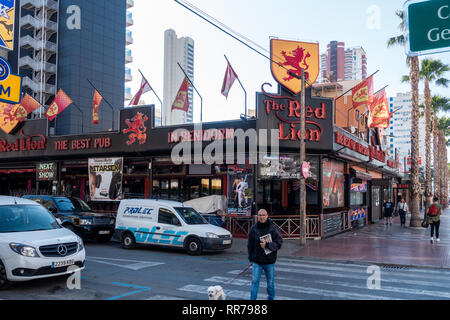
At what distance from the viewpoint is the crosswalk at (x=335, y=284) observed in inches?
317

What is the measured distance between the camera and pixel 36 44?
53125mm

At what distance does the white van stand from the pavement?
1672mm

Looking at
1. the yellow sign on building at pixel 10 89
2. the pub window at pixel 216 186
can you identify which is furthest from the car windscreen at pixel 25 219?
the pub window at pixel 216 186

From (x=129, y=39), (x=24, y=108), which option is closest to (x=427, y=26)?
(x=24, y=108)

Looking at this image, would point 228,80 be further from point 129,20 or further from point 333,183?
point 129,20

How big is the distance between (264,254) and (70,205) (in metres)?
12.3

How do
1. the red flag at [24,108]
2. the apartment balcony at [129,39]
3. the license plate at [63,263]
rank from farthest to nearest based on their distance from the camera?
the apartment balcony at [129,39] → the red flag at [24,108] → the license plate at [63,263]

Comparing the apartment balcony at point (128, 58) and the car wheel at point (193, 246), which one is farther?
the apartment balcony at point (128, 58)

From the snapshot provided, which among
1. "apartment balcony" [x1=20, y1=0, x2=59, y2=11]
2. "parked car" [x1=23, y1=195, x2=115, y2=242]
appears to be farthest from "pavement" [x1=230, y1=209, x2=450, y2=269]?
"apartment balcony" [x1=20, y1=0, x2=59, y2=11]

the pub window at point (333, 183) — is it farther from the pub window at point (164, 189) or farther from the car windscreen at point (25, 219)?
the car windscreen at point (25, 219)

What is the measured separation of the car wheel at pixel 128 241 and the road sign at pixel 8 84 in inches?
253


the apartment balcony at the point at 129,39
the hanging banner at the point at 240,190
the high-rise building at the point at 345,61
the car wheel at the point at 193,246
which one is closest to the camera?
the car wheel at the point at 193,246
